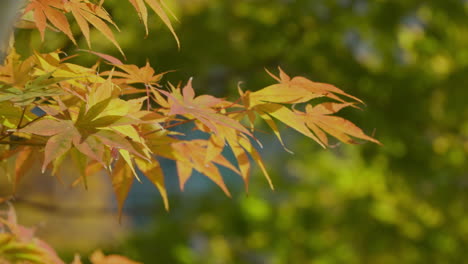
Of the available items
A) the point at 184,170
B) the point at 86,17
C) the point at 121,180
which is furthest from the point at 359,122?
the point at 86,17

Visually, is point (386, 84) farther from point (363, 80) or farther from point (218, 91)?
point (218, 91)

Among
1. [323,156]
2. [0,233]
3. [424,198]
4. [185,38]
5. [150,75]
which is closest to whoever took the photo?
[150,75]

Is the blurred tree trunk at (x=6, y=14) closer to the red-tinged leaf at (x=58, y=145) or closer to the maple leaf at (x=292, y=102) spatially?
the red-tinged leaf at (x=58, y=145)

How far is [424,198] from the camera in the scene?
3.74m

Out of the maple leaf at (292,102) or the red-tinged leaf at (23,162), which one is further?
the red-tinged leaf at (23,162)

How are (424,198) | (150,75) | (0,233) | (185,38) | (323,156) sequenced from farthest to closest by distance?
1. (323,156)
2. (424,198)
3. (185,38)
4. (0,233)
5. (150,75)

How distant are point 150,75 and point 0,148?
0.78 ft

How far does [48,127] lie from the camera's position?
635mm

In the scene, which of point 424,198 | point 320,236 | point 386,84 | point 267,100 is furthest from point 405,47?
point 267,100

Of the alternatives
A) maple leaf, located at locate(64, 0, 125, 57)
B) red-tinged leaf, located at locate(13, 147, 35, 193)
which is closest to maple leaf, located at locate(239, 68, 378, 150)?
maple leaf, located at locate(64, 0, 125, 57)

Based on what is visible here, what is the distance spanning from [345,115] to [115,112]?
7.36ft

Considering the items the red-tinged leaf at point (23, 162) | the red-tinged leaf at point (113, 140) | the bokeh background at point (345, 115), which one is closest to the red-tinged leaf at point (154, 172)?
the red-tinged leaf at point (23, 162)

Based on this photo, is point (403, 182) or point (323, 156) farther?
point (323, 156)

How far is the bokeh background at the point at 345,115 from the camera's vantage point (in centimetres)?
295
